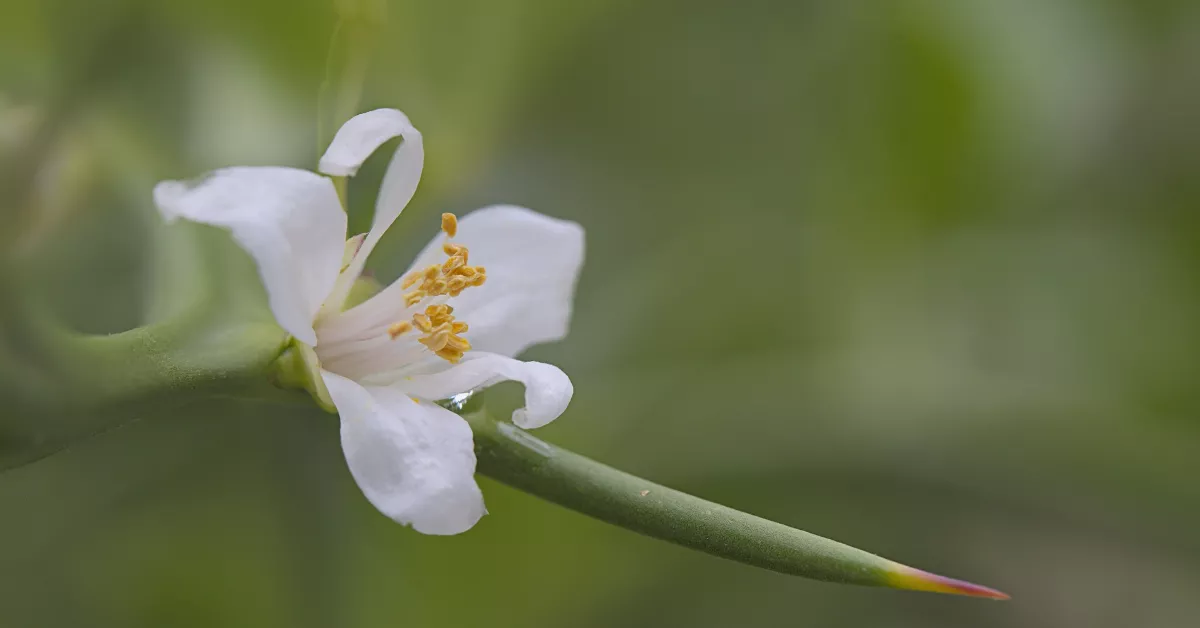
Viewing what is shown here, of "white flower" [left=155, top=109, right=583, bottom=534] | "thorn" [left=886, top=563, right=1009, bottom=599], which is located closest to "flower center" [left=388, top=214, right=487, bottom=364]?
"white flower" [left=155, top=109, right=583, bottom=534]

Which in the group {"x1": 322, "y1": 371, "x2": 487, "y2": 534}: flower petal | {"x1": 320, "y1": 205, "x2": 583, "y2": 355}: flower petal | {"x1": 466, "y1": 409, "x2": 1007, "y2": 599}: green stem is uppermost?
{"x1": 320, "y1": 205, "x2": 583, "y2": 355}: flower petal

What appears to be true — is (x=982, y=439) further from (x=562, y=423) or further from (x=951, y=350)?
(x=562, y=423)

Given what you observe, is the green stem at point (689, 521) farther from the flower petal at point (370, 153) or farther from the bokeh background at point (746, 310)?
the bokeh background at point (746, 310)

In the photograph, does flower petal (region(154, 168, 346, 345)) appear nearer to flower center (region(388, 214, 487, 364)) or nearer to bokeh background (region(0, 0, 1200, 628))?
flower center (region(388, 214, 487, 364))

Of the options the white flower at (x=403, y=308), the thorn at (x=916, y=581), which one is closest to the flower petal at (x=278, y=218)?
the white flower at (x=403, y=308)

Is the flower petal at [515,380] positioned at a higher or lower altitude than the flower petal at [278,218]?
lower

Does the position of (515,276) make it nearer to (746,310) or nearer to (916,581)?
(916,581)

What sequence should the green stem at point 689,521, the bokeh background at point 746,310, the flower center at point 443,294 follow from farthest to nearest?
the bokeh background at point 746,310 < the flower center at point 443,294 < the green stem at point 689,521
